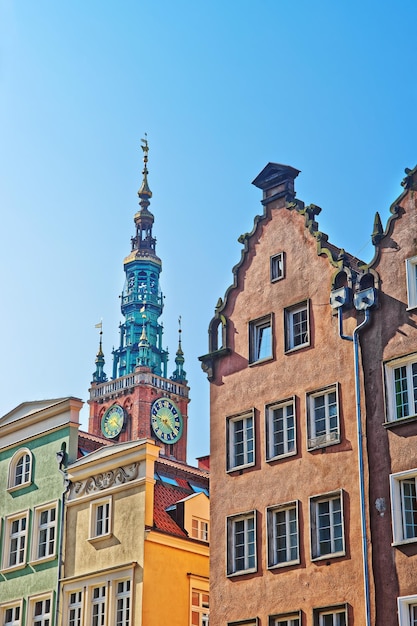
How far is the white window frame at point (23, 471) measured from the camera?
45.3m

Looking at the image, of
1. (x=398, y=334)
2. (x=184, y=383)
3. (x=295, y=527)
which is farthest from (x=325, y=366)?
(x=184, y=383)

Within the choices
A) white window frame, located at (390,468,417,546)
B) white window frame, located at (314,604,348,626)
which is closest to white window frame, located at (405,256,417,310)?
white window frame, located at (390,468,417,546)

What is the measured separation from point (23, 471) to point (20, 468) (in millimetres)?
393

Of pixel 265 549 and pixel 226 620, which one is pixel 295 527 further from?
pixel 226 620

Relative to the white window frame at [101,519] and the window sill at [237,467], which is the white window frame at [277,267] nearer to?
the window sill at [237,467]

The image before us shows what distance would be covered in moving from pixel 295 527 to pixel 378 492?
3.30 metres

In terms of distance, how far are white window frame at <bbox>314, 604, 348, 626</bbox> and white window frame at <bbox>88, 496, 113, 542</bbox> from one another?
10831 mm

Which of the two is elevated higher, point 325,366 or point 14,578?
point 325,366

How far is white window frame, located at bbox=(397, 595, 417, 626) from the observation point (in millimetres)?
29234

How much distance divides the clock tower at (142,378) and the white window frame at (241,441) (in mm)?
101744

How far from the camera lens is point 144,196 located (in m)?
158

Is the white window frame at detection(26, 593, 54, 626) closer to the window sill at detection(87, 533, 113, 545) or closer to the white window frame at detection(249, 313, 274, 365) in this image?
the window sill at detection(87, 533, 113, 545)

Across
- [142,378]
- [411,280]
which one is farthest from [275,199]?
[142,378]

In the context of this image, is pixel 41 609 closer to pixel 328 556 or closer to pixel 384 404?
pixel 328 556
